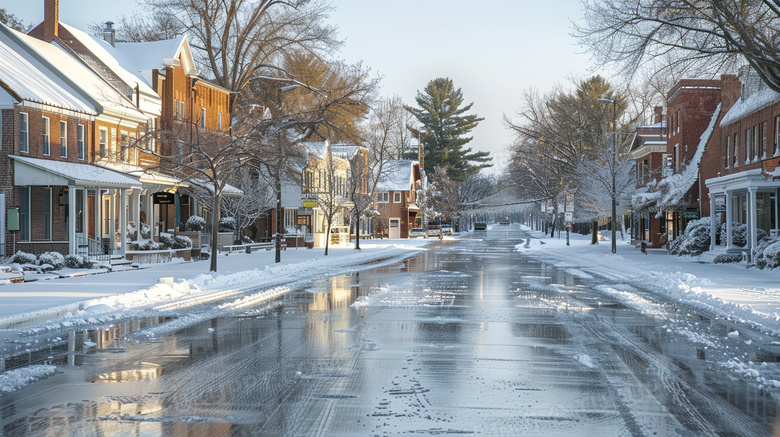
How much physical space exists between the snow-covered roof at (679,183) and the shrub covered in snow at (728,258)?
36.5ft

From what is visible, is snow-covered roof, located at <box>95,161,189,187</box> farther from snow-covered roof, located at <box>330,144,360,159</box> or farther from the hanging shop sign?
snow-covered roof, located at <box>330,144,360,159</box>

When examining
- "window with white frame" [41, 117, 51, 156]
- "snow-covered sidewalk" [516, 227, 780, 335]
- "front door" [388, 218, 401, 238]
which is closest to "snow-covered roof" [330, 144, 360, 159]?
"front door" [388, 218, 401, 238]

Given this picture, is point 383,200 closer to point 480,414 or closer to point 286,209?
point 286,209

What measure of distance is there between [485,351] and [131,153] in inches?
1225

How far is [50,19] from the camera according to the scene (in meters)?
38.7

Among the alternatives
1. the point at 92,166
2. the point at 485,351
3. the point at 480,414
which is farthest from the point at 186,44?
the point at 480,414

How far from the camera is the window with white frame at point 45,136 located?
103ft

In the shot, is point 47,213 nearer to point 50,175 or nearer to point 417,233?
point 50,175

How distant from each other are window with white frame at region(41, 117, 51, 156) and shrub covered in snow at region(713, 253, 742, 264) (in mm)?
28328

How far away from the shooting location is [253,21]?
50.3 meters

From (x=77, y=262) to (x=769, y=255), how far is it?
2520cm

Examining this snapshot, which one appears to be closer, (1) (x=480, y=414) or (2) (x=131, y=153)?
(1) (x=480, y=414)

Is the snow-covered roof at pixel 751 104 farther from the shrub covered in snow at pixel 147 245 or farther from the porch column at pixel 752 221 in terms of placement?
the shrub covered in snow at pixel 147 245

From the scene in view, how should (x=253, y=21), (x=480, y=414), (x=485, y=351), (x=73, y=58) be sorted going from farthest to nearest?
(x=253, y=21) < (x=73, y=58) < (x=485, y=351) < (x=480, y=414)
